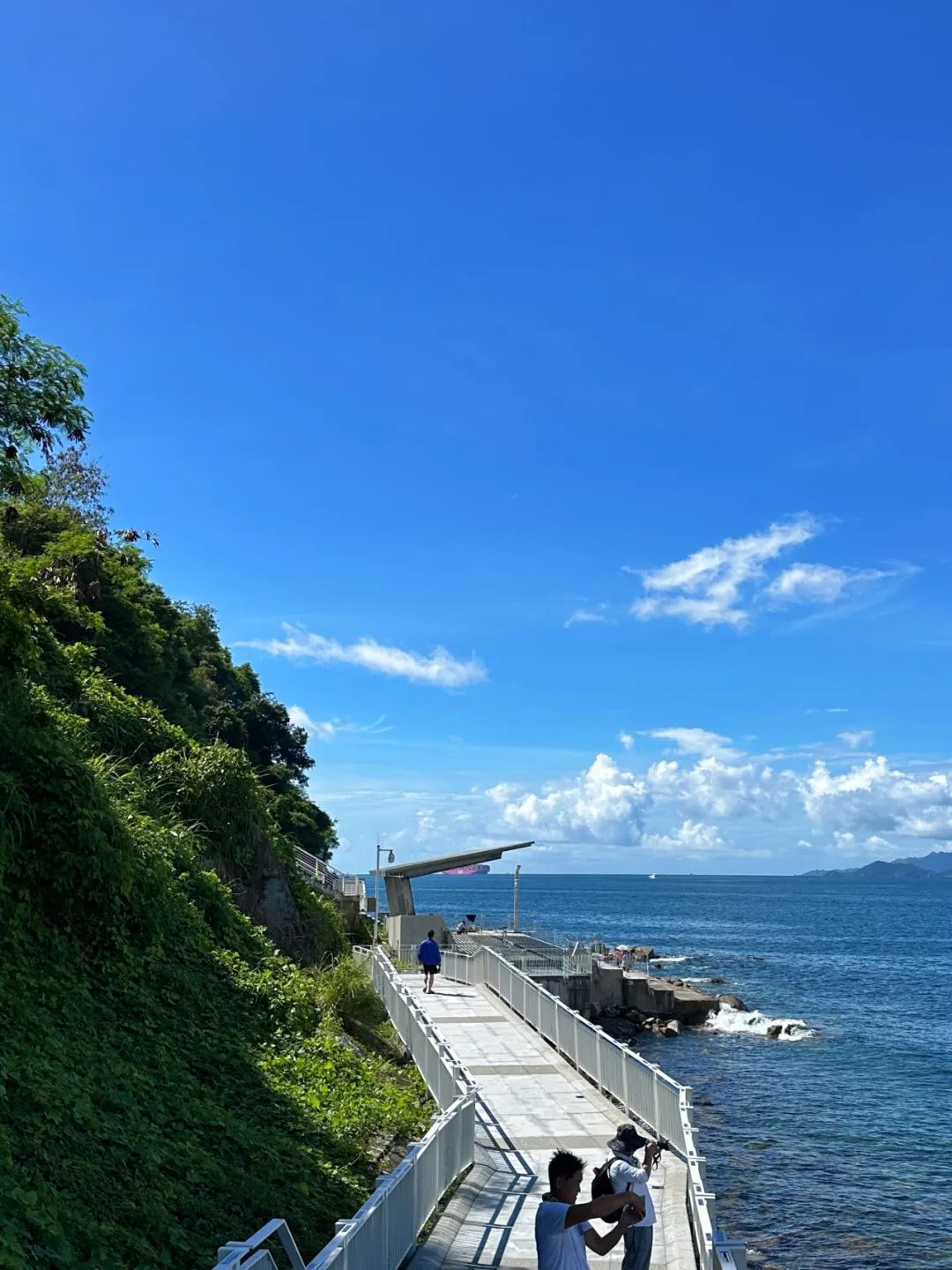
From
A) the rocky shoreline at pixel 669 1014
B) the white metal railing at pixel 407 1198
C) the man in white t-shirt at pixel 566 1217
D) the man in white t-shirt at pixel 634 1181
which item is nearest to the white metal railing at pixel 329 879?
the rocky shoreline at pixel 669 1014

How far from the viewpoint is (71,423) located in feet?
40.2

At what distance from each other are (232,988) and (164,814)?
18.0 feet

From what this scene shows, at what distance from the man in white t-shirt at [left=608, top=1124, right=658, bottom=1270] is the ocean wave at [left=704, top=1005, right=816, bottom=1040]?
113 ft

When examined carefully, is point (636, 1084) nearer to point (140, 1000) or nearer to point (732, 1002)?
point (140, 1000)

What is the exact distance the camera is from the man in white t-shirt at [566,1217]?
18.0 ft

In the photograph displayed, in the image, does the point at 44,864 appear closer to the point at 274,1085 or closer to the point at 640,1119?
the point at 274,1085

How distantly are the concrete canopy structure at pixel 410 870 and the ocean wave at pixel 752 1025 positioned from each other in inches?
438

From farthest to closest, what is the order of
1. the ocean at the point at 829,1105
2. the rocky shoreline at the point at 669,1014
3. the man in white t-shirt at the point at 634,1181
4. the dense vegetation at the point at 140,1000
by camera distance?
the rocky shoreline at the point at 669,1014 → the ocean at the point at 829,1105 → the dense vegetation at the point at 140,1000 → the man in white t-shirt at the point at 634,1181

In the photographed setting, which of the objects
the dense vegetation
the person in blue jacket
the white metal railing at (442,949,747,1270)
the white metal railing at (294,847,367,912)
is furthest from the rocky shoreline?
the dense vegetation

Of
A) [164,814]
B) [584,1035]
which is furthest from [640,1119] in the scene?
[164,814]

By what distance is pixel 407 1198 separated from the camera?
8094 millimetres

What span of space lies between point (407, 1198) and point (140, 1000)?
442cm

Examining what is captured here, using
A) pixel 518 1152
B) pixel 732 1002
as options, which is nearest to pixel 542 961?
pixel 732 1002

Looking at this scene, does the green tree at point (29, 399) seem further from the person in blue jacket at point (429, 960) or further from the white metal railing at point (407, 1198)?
the person in blue jacket at point (429, 960)
